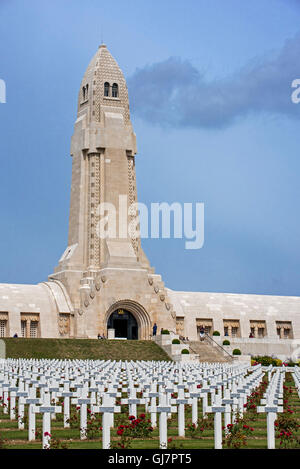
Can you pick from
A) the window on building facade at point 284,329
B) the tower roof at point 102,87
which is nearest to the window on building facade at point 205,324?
the window on building facade at point 284,329

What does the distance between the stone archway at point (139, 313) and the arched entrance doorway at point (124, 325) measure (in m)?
→ 0.69

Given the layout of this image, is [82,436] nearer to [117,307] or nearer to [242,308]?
[117,307]

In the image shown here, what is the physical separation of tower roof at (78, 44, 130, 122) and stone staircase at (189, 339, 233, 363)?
21367 millimetres

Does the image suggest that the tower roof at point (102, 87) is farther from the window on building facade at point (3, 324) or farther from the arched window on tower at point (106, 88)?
the window on building facade at point (3, 324)

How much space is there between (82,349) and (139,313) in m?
13.0

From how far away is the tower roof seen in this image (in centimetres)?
7238

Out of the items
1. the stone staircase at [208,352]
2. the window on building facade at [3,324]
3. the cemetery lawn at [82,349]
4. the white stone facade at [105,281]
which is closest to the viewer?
the cemetery lawn at [82,349]

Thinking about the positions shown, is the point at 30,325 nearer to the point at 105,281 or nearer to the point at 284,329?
the point at 105,281

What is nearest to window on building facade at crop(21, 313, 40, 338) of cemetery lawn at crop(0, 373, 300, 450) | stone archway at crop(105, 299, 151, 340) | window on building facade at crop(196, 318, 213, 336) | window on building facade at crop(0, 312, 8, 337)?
window on building facade at crop(0, 312, 8, 337)

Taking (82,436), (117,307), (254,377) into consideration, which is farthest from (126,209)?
(82,436)

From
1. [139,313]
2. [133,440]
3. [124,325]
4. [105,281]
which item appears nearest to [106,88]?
[105,281]

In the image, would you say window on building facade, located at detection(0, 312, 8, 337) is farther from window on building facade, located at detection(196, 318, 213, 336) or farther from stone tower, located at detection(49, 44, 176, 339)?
window on building facade, located at detection(196, 318, 213, 336)

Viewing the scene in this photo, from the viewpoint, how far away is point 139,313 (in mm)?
68000

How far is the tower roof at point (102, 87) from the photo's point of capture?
237ft
